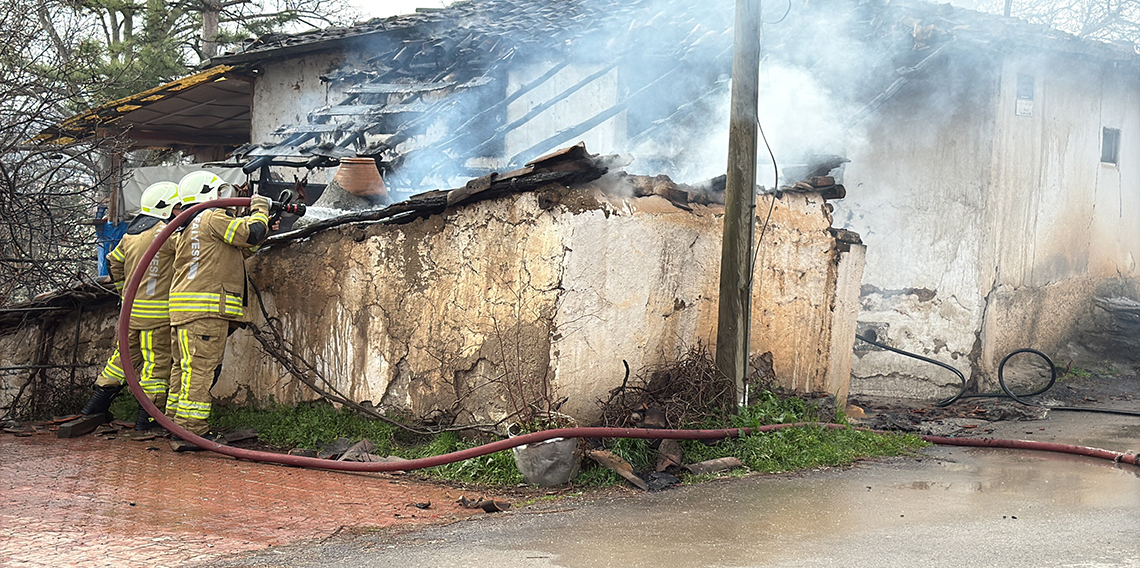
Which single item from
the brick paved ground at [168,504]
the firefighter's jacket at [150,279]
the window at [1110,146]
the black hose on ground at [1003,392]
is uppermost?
the window at [1110,146]

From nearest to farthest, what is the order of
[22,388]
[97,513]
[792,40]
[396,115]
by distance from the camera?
[97,513], [22,388], [792,40], [396,115]

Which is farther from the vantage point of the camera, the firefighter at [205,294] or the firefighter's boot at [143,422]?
the firefighter's boot at [143,422]

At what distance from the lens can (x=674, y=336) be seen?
22.6ft

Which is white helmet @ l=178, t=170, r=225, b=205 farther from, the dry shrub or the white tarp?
the white tarp

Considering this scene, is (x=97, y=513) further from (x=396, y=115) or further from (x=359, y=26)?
(x=359, y=26)

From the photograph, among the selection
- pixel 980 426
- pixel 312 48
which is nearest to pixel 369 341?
pixel 980 426

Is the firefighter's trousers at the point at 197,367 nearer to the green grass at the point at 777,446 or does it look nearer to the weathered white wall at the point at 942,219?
the green grass at the point at 777,446

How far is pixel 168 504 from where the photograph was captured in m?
5.40

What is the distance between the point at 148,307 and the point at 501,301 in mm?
2985

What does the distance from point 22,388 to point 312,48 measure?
6.30 meters

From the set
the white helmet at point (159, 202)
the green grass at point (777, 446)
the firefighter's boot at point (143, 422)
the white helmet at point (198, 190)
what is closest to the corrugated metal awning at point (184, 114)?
the white helmet at point (159, 202)

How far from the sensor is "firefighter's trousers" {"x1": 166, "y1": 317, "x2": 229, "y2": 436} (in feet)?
23.2

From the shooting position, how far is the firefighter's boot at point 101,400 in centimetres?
776

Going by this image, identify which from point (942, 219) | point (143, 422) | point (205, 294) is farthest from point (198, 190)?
point (942, 219)
